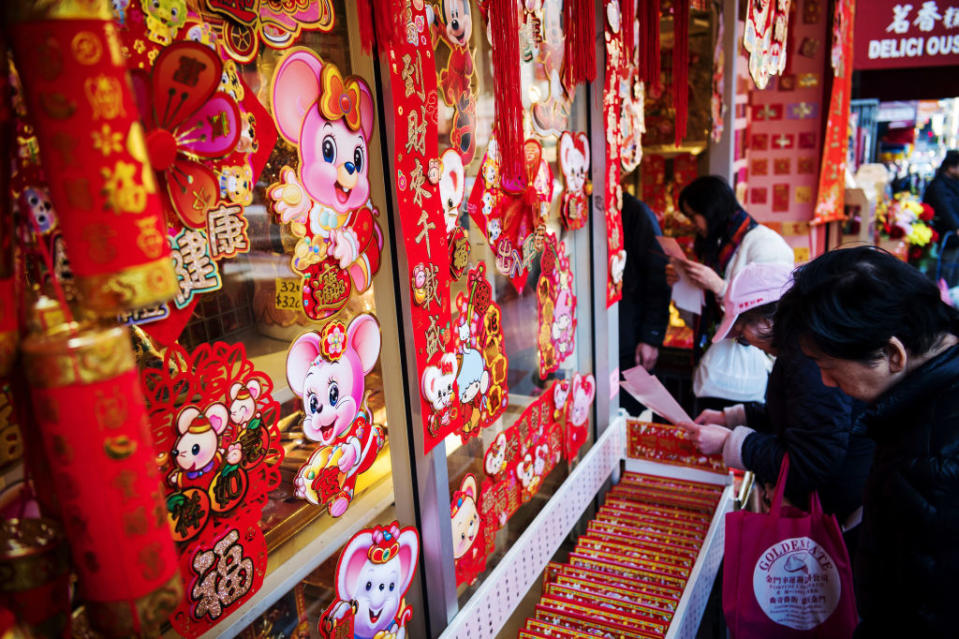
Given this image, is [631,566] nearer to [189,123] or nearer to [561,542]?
[561,542]

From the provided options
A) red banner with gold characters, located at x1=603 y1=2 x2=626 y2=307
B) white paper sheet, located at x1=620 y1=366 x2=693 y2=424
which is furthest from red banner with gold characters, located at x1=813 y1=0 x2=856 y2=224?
white paper sheet, located at x1=620 y1=366 x2=693 y2=424

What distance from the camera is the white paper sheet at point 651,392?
1.98 meters

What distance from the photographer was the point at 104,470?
1.67 ft

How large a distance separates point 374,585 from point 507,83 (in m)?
1.11

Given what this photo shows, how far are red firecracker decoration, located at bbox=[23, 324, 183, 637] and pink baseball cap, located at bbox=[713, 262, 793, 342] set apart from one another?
1.56 m

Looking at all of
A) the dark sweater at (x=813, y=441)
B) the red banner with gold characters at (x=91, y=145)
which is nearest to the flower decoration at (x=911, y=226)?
the dark sweater at (x=813, y=441)

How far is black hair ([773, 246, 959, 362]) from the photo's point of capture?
112 centimetres

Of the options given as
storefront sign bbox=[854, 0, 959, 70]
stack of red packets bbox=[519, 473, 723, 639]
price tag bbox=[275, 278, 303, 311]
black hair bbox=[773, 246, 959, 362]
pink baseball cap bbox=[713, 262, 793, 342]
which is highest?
storefront sign bbox=[854, 0, 959, 70]

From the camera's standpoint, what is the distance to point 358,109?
1.11m

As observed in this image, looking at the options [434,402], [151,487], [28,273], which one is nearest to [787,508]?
[434,402]

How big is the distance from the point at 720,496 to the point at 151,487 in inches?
79.9

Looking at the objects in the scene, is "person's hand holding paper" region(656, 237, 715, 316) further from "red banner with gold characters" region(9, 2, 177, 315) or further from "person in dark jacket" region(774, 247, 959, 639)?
"red banner with gold characters" region(9, 2, 177, 315)

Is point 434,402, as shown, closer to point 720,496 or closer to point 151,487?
point 151,487

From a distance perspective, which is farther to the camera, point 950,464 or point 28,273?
point 950,464
